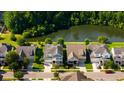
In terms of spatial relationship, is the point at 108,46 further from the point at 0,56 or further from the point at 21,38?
the point at 0,56

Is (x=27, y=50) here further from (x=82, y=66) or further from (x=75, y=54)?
(x=82, y=66)

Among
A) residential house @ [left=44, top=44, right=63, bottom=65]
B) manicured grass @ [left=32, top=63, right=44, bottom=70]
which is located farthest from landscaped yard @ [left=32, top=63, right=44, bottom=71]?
residential house @ [left=44, top=44, right=63, bottom=65]

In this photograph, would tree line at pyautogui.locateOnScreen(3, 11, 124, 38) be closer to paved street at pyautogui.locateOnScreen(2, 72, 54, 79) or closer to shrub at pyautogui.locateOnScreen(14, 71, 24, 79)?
paved street at pyautogui.locateOnScreen(2, 72, 54, 79)

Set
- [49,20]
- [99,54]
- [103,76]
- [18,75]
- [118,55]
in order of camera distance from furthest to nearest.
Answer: [49,20]
[99,54]
[118,55]
[103,76]
[18,75]

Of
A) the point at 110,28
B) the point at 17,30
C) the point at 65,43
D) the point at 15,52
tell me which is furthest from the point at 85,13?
the point at 15,52

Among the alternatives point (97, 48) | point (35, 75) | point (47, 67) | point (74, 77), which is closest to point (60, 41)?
point (97, 48)

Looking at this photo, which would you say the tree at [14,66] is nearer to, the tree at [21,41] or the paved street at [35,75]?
the paved street at [35,75]
